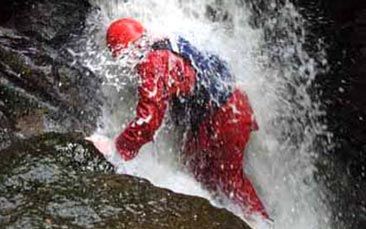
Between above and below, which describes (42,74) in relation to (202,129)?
above

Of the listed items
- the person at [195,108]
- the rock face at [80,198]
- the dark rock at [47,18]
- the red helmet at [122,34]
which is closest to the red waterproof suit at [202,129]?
the person at [195,108]

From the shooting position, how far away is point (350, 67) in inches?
265

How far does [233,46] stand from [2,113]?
277 cm

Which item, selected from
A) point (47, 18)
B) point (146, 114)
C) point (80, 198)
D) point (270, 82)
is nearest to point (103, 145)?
point (146, 114)

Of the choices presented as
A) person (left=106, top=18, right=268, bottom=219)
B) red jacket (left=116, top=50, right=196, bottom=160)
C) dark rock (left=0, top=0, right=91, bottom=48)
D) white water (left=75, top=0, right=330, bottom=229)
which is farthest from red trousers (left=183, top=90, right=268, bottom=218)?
dark rock (left=0, top=0, right=91, bottom=48)

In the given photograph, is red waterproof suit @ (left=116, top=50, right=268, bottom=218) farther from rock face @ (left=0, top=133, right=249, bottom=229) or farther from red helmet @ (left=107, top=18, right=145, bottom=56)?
rock face @ (left=0, top=133, right=249, bottom=229)

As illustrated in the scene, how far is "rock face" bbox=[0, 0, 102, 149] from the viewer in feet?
17.1

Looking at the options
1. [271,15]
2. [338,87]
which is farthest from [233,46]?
[338,87]

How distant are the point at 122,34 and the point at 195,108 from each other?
83 cm

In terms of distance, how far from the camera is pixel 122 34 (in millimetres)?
5008

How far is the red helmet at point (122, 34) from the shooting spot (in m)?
4.99

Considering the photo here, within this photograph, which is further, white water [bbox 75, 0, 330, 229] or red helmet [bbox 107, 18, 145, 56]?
white water [bbox 75, 0, 330, 229]

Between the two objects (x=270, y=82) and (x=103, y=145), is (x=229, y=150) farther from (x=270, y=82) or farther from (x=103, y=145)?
(x=270, y=82)

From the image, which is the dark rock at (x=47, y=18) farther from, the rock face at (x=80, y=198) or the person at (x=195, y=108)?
the rock face at (x=80, y=198)
